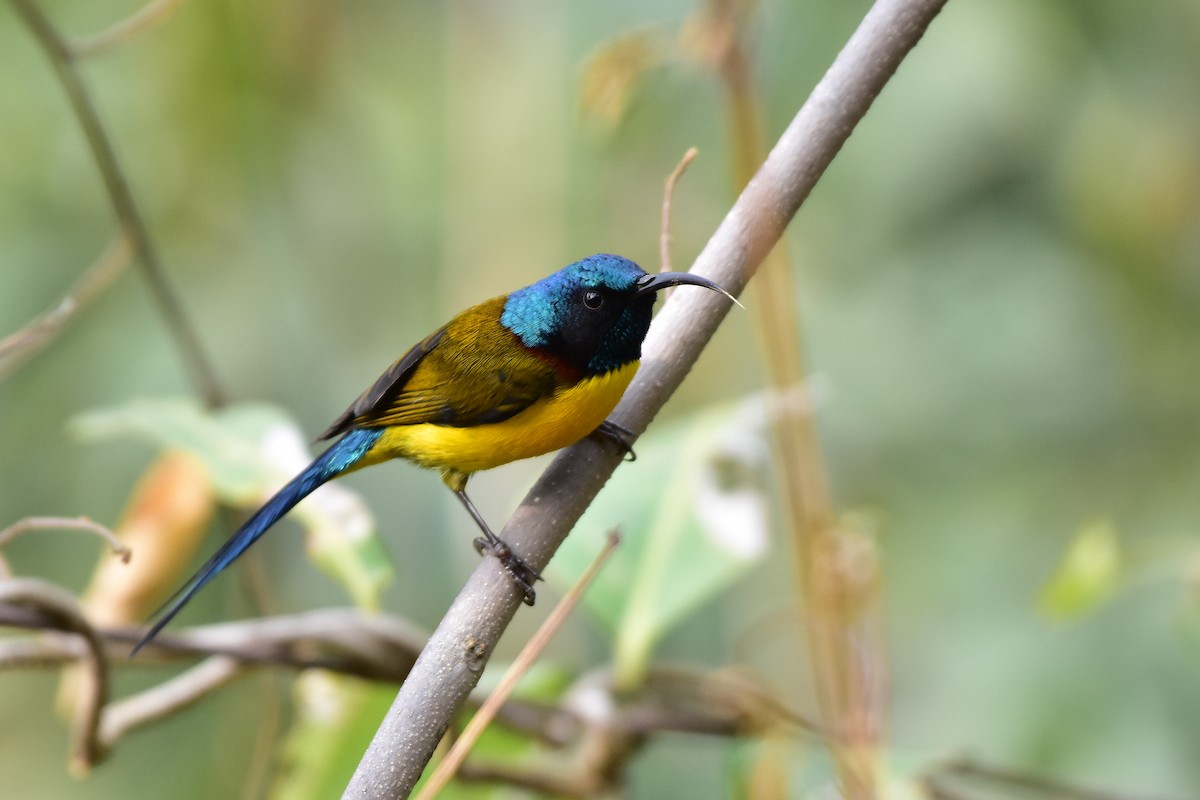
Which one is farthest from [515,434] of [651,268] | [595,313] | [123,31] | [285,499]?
[651,268]

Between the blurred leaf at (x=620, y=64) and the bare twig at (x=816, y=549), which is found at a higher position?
the blurred leaf at (x=620, y=64)

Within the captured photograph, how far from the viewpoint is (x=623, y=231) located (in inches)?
169

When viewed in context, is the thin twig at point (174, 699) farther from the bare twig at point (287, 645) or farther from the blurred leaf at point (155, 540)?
the blurred leaf at point (155, 540)

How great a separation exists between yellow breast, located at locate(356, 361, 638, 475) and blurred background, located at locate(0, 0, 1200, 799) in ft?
3.58

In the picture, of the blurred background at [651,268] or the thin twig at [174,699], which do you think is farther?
the blurred background at [651,268]

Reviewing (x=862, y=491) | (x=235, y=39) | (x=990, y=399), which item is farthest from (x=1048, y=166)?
(x=235, y=39)

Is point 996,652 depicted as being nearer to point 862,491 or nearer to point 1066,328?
point 862,491

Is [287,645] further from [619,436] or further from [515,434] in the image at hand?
[619,436]

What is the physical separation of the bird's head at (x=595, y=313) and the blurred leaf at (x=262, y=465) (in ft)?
1.65

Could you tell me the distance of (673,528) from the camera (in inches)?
107

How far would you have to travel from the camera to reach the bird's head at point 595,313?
223cm

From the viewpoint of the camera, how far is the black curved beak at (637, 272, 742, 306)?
170cm

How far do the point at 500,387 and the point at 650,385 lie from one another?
2.04 ft

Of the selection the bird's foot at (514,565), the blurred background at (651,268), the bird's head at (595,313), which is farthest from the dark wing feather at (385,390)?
the blurred background at (651,268)
